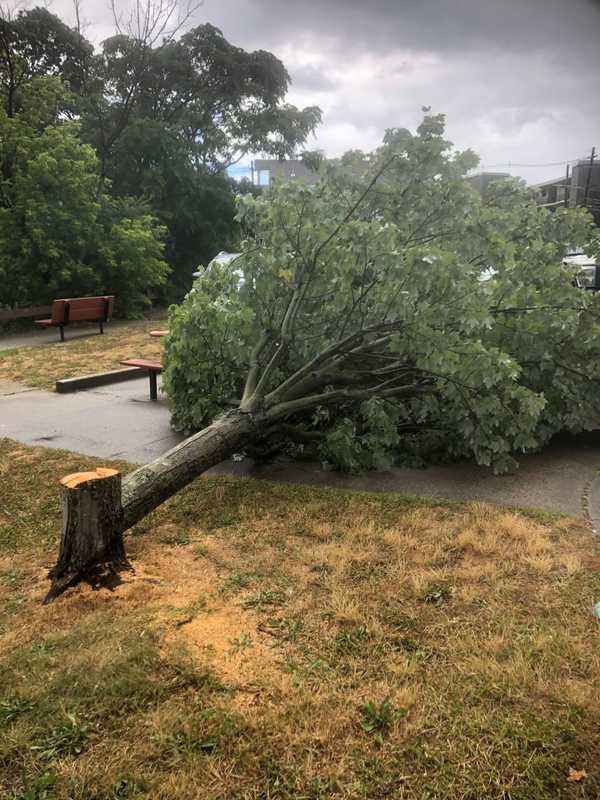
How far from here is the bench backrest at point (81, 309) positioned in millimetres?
11047

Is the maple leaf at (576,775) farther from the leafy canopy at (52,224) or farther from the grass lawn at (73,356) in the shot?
the leafy canopy at (52,224)

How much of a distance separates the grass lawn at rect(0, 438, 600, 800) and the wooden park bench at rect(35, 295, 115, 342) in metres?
8.40

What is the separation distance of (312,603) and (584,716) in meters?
1.10

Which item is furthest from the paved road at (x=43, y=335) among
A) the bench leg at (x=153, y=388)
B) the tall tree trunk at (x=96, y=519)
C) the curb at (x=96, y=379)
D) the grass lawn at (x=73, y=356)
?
the tall tree trunk at (x=96, y=519)

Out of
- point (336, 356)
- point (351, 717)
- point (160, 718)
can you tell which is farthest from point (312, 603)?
point (336, 356)

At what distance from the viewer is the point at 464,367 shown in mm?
3959

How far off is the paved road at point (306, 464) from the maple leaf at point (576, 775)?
214 centimetres

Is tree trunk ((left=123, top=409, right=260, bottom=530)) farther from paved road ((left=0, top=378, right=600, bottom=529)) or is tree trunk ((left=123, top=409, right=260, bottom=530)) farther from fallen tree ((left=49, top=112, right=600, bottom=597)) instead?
paved road ((left=0, top=378, right=600, bottom=529))

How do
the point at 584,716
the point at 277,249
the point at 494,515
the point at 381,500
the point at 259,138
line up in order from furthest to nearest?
the point at 259,138, the point at 277,249, the point at 381,500, the point at 494,515, the point at 584,716

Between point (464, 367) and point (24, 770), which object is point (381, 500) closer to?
point (464, 367)

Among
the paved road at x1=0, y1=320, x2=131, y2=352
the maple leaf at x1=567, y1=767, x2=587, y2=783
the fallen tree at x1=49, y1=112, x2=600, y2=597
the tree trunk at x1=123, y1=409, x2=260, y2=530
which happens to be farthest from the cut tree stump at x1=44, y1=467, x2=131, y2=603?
the paved road at x1=0, y1=320, x2=131, y2=352

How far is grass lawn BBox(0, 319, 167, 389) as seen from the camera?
8.18 m

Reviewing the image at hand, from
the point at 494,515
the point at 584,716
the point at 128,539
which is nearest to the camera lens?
the point at 584,716

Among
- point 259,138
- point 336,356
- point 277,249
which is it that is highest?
point 259,138
